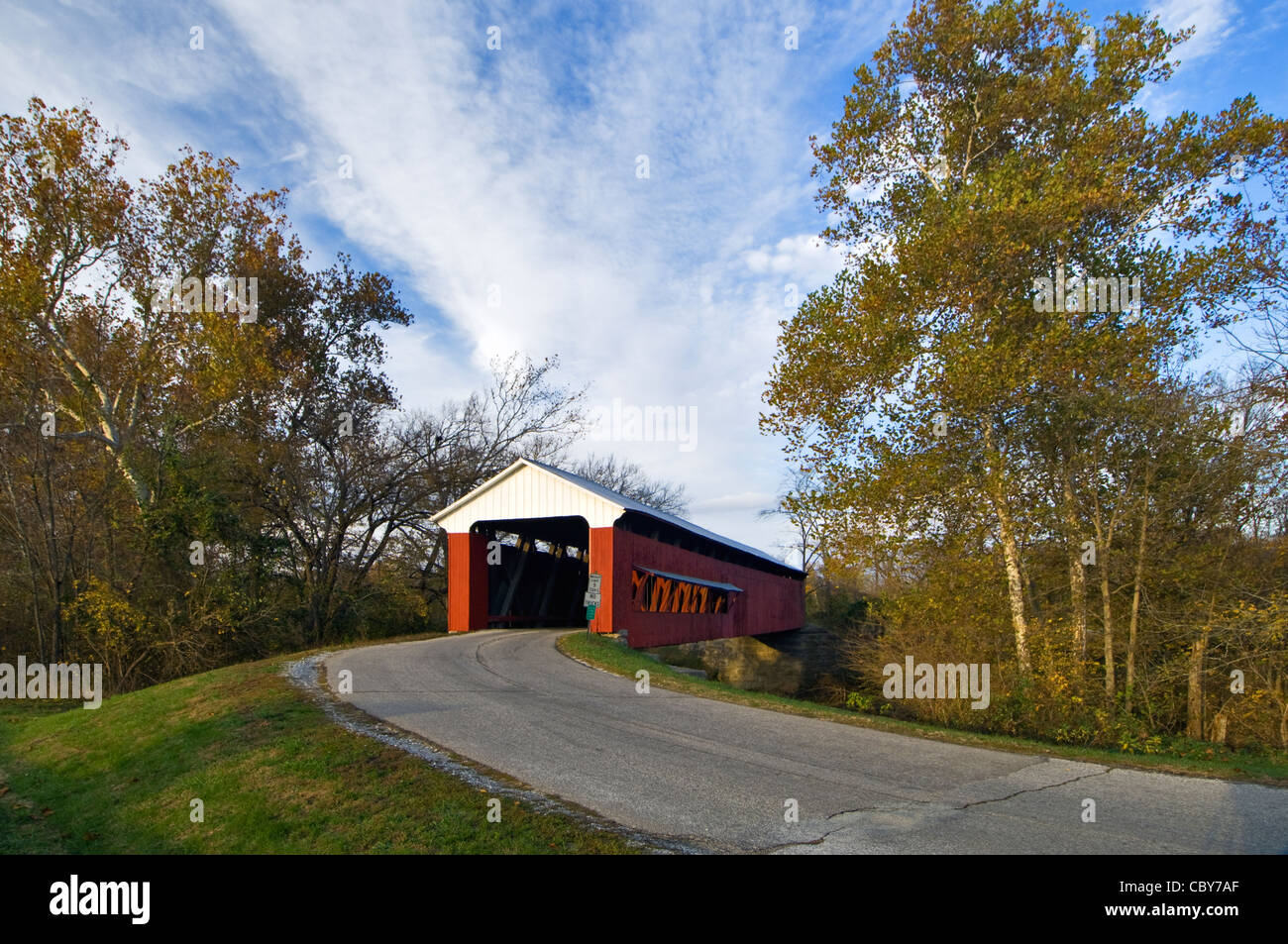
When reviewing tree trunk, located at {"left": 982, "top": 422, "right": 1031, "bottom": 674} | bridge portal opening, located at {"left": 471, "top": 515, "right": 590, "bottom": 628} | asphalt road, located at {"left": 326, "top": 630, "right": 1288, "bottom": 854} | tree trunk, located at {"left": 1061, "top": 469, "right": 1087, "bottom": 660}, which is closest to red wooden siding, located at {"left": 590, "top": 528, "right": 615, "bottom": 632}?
bridge portal opening, located at {"left": 471, "top": 515, "right": 590, "bottom": 628}

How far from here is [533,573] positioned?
25.8 m

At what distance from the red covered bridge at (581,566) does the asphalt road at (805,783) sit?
780cm

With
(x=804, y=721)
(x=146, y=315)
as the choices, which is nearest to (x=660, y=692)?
(x=804, y=721)

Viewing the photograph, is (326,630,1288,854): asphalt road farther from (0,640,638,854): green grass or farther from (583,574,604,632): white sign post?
(583,574,604,632): white sign post

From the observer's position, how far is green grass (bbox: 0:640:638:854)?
5289 mm

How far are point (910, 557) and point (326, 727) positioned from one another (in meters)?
10.4

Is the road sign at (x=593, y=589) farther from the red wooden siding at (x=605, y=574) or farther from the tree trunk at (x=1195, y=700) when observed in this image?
the tree trunk at (x=1195, y=700)

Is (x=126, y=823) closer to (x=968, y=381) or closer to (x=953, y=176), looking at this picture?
(x=968, y=381)

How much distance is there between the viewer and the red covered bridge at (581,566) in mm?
19047

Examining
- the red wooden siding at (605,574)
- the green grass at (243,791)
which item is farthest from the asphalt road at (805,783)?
the red wooden siding at (605,574)

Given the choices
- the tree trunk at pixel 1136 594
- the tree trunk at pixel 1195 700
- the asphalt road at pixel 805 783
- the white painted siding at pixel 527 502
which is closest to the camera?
the asphalt road at pixel 805 783

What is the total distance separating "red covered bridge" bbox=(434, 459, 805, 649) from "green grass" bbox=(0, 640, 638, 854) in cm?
902

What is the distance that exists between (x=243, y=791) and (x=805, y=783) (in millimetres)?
5041

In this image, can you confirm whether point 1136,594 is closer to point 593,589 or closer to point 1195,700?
point 1195,700
